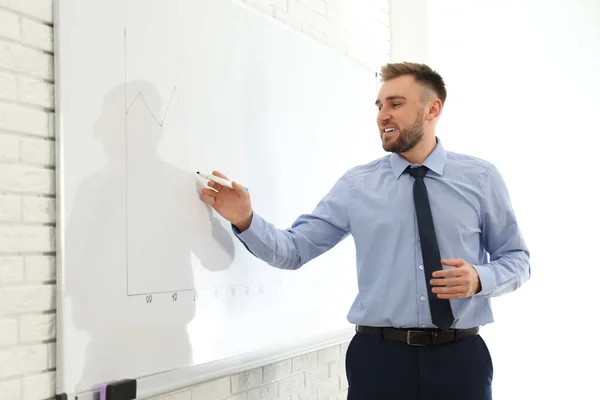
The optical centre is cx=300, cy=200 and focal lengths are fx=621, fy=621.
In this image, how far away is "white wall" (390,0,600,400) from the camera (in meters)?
2.84

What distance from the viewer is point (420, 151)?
1966 mm

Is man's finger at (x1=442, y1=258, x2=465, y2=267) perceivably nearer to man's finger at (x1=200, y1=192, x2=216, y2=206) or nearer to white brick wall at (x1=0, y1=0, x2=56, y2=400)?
man's finger at (x1=200, y1=192, x2=216, y2=206)

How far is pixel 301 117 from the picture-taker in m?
2.08

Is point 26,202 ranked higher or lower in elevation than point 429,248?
higher

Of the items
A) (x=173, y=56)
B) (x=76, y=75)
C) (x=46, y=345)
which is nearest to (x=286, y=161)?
(x=173, y=56)

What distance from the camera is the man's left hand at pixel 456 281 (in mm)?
1667

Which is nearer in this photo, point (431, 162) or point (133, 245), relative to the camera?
point (133, 245)

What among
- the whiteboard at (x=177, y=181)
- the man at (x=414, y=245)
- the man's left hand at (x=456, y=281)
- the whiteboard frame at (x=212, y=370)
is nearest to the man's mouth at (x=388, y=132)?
the man at (x=414, y=245)

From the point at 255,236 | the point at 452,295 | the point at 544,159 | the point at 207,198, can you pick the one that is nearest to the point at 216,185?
the point at 207,198

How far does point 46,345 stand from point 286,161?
0.97 meters

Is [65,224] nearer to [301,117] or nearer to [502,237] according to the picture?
[301,117]

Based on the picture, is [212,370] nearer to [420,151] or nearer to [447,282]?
[447,282]

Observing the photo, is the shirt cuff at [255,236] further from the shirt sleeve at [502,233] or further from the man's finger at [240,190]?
the shirt sleeve at [502,233]

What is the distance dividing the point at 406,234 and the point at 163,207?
743 mm
